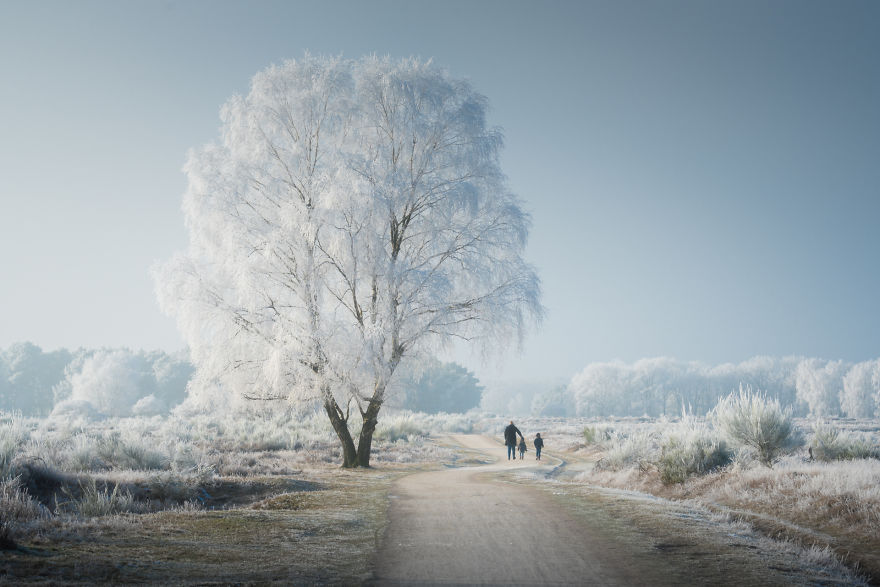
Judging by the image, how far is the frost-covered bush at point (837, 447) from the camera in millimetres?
15344

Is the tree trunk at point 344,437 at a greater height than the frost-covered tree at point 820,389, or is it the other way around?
the tree trunk at point 344,437

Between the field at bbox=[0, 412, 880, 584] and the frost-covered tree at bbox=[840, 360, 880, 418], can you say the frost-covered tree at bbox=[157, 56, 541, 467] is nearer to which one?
the field at bbox=[0, 412, 880, 584]

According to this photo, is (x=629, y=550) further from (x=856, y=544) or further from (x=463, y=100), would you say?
(x=463, y=100)

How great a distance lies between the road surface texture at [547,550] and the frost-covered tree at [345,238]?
23.3ft

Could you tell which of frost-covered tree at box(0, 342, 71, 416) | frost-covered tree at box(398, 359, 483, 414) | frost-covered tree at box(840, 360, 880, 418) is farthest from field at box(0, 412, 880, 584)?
frost-covered tree at box(840, 360, 880, 418)

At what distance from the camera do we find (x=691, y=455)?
1350 centimetres

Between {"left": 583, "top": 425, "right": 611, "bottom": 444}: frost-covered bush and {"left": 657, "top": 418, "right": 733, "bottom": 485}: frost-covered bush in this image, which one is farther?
{"left": 583, "top": 425, "right": 611, "bottom": 444}: frost-covered bush

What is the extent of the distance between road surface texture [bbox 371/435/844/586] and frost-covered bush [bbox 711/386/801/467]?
6311mm

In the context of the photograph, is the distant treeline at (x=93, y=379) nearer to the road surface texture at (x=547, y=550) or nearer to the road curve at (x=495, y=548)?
the road curve at (x=495, y=548)

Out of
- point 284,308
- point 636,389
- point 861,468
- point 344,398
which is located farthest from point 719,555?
point 636,389

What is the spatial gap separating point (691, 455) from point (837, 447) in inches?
225

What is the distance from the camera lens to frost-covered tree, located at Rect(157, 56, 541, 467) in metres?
15.5

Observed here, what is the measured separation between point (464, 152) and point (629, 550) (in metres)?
13.7

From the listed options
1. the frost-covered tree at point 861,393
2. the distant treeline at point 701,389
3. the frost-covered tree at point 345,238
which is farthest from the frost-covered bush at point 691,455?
the frost-covered tree at point 861,393
